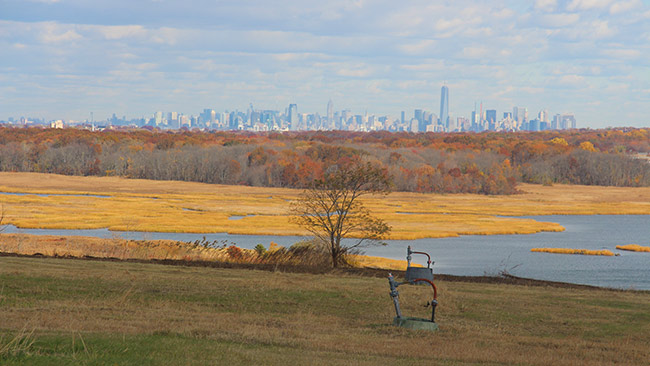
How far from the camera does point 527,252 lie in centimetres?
5494

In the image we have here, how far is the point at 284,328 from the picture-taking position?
1465 cm

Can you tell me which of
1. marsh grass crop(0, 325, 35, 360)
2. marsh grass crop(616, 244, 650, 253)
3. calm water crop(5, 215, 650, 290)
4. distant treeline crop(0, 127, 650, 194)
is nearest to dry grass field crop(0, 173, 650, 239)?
calm water crop(5, 215, 650, 290)

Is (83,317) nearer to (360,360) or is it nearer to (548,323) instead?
(360,360)

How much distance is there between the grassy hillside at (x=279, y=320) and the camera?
436 inches

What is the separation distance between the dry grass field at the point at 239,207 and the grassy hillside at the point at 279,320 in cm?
3679

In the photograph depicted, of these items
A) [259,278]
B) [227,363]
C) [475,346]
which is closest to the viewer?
[227,363]

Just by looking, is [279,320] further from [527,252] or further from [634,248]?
[634,248]

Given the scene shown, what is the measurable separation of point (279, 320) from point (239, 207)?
74228 millimetres

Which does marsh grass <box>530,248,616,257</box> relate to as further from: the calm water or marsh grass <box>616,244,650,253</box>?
marsh grass <box>616,244,650,253</box>

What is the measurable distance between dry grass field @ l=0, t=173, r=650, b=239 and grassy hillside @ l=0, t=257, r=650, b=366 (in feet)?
121

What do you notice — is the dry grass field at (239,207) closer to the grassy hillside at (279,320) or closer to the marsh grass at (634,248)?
the marsh grass at (634,248)

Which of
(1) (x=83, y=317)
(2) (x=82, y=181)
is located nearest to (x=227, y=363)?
(1) (x=83, y=317)

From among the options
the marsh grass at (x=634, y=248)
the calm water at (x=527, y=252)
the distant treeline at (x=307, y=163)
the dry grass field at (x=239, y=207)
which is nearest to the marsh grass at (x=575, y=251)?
the calm water at (x=527, y=252)

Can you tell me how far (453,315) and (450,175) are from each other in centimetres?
12280
